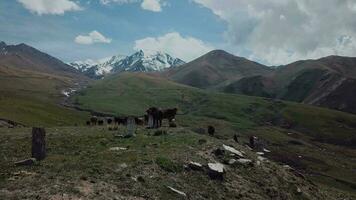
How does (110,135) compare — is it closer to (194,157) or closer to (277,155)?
(194,157)

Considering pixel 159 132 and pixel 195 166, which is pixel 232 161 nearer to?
pixel 195 166

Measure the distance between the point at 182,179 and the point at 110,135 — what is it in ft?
47.0

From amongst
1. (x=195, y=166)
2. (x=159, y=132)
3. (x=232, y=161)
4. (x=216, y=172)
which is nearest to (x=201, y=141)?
(x=232, y=161)

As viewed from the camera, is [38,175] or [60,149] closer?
[38,175]

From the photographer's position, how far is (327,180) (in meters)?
128

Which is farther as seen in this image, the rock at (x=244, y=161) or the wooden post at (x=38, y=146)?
the rock at (x=244, y=161)

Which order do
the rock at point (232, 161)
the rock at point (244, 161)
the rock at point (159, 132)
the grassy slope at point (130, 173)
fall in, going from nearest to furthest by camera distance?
1. the grassy slope at point (130, 173)
2. the rock at point (232, 161)
3. the rock at point (244, 161)
4. the rock at point (159, 132)

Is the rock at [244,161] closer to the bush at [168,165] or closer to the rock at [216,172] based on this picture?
the rock at [216,172]

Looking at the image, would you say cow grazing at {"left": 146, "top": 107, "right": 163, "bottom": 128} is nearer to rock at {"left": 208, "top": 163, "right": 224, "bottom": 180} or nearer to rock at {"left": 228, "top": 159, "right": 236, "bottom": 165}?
rock at {"left": 228, "top": 159, "right": 236, "bottom": 165}

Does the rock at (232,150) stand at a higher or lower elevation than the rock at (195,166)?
higher

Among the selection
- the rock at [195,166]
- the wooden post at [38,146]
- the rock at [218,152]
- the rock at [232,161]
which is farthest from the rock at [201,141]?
the wooden post at [38,146]

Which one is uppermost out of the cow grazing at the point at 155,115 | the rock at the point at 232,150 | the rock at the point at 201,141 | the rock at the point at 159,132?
the cow grazing at the point at 155,115

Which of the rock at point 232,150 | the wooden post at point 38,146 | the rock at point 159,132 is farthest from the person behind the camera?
the rock at point 159,132

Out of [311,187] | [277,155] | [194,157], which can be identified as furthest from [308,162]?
[194,157]
